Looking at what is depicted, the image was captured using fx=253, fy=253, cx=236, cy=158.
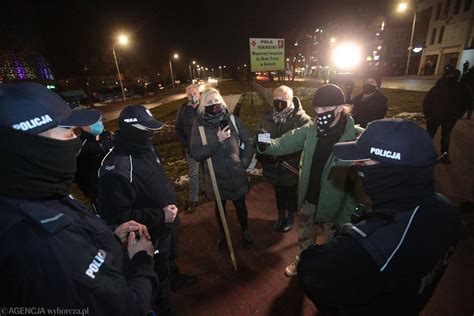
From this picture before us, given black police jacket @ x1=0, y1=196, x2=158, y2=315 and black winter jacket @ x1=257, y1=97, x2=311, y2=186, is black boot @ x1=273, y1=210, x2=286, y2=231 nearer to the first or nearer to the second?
black winter jacket @ x1=257, y1=97, x2=311, y2=186

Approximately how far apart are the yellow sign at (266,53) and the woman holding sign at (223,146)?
17.8 ft

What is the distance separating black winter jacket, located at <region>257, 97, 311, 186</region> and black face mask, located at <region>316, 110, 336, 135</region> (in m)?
1.04

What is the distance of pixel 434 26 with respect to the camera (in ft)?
109

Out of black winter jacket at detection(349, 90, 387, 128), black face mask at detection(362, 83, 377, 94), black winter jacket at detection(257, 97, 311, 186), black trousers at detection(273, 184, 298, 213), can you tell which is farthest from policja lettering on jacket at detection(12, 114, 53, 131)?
black face mask at detection(362, 83, 377, 94)

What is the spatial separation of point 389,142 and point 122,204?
217 centimetres

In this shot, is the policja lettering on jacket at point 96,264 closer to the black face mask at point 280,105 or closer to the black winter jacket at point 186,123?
the black face mask at point 280,105

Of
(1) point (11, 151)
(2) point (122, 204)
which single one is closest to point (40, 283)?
(1) point (11, 151)

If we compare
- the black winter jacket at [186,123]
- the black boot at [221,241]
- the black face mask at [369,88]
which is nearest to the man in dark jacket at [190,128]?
the black winter jacket at [186,123]

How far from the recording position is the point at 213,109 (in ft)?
11.3

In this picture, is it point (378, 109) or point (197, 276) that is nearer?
point (197, 276)

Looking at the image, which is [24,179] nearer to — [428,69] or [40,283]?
[40,283]

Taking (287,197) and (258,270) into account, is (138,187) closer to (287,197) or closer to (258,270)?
(258,270)

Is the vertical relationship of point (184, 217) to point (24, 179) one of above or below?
below

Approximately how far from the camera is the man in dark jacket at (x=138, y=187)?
7.60 ft
